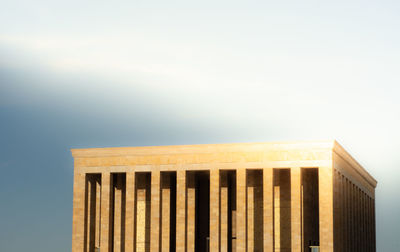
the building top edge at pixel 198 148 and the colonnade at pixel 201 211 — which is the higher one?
the building top edge at pixel 198 148

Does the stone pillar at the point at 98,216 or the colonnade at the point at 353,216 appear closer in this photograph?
the colonnade at the point at 353,216

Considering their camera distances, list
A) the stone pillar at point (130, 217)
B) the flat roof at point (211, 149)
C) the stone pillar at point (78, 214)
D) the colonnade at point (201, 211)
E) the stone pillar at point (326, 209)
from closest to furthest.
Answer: the stone pillar at point (326, 209) < the flat roof at point (211, 149) < the colonnade at point (201, 211) < the stone pillar at point (130, 217) < the stone pillar at point (78, 214)

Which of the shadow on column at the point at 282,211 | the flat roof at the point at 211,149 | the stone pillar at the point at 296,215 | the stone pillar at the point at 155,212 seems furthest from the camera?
the stone pillar at the point at 155,212

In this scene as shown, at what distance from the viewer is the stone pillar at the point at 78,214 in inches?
1900

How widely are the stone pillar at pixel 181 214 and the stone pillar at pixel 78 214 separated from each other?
6867 mm

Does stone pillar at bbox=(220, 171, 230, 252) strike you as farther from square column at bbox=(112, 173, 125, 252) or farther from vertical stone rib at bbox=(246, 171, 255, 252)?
square column at bbox=(112, 173, 125, 252)

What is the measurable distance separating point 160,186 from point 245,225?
20.3ft

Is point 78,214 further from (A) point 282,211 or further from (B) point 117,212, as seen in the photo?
(A) point 282,211

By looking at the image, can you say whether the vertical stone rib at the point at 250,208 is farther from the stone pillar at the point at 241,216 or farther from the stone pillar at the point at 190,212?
the stone pillar at the point at 190,212

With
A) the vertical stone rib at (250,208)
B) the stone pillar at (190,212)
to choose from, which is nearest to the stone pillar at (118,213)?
the stone pillar at (190,212)

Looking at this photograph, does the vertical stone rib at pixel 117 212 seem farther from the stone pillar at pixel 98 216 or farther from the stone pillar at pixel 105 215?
the stone pillar at pixel 98 216

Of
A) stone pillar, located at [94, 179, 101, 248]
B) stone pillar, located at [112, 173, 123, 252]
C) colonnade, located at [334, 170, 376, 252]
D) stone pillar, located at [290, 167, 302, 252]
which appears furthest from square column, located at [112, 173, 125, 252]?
colonnade, located at [334, 170, 376, 252]

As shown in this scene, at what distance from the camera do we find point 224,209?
45844 mm

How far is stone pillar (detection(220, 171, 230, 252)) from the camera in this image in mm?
45156
